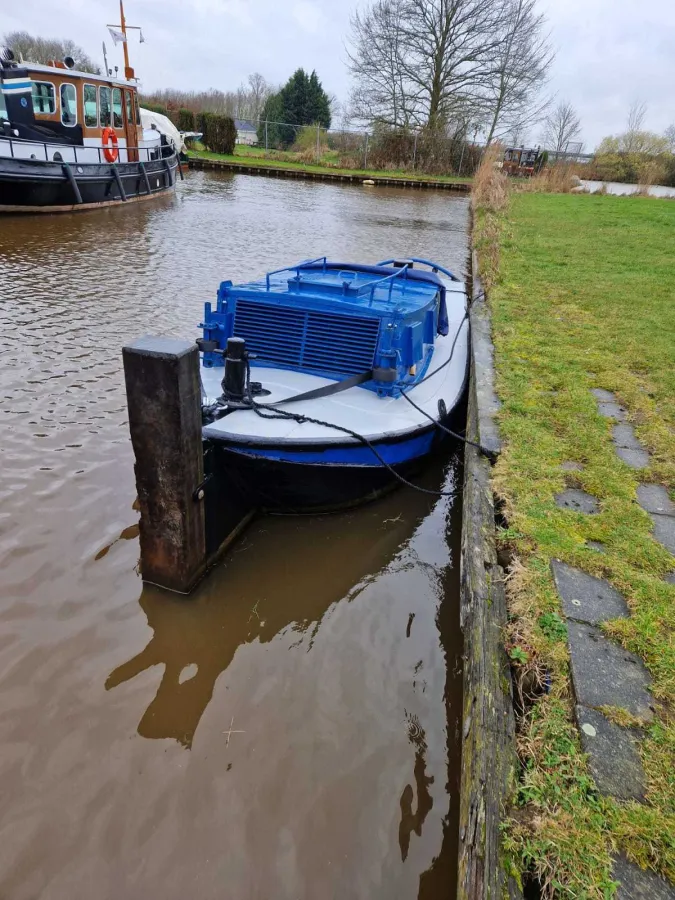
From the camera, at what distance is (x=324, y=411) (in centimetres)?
452

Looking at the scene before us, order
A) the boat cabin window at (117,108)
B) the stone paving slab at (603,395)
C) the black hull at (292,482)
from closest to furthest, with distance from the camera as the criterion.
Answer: the black hull at (292,482) → the stone paving slab at (603,395) → the boat cabin window at (117,108)

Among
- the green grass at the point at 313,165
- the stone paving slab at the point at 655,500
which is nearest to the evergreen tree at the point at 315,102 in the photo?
the green grass at the point at 313,165

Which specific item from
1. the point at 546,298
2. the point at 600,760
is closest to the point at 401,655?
the point at 600,760

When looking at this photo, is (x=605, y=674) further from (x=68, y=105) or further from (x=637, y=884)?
(x=68, y=105)

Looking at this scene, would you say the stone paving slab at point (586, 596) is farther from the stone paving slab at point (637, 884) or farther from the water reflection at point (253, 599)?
the water reflection at point (253, 599)

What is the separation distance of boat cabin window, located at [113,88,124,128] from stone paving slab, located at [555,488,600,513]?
1944 cm

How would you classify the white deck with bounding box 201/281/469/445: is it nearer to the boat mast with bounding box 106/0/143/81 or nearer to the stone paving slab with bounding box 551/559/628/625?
the stone paving slab with bounding box 551/559/628/625

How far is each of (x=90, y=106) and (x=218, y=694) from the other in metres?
19.0

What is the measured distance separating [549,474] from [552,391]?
1685 millimetres

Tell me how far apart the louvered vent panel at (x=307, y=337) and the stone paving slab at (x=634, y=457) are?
2.11 metres

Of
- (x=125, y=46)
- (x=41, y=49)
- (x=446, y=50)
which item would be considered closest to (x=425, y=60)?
(x=446, y=50)

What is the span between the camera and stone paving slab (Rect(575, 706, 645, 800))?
2.04 metres

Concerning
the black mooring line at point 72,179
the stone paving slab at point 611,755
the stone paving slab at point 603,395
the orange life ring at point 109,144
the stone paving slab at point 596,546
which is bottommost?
the stone paving slab at point 611,755

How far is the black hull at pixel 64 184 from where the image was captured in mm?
14172
